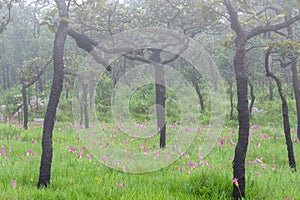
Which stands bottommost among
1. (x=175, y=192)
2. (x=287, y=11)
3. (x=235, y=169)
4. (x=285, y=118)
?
(x=175, y=192)

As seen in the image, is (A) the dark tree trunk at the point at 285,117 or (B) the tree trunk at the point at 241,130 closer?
(B) the tree trunk at the point at 241,130

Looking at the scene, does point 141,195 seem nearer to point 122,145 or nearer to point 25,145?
point 122,145

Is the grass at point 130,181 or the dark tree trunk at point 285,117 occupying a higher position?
the dark tree trunk at point 285,117

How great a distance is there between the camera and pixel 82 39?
15.4ft

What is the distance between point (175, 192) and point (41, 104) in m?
20.5

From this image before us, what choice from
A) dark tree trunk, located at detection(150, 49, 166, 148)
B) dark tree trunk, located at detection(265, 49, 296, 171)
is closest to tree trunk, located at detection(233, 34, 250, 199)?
dark tree trunk, located at detection(265, 49, 296, 171)

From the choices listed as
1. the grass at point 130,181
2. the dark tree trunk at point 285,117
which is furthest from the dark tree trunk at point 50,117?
the dark tree trunk at point 285,117

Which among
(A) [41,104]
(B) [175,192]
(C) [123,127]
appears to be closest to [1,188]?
(B) [175,192]

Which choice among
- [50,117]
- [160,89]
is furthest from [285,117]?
[50,117]

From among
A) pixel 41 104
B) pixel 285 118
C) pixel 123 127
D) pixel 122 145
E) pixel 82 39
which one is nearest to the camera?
pixel 82 39

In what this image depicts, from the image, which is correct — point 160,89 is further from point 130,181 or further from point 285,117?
point 130,181

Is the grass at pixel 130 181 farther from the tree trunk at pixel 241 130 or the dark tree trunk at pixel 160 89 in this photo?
the dark tree trunk at pixel 160 89

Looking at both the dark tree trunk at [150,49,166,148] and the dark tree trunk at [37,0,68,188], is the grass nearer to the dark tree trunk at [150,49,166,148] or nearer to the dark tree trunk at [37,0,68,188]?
the dark tree trunk at [37,0,68,188]

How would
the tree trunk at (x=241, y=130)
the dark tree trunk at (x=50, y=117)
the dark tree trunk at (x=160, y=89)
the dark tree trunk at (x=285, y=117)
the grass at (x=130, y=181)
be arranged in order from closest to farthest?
1. the tree trunk at (x=241, y=130)
2. the grass at (x=130, y=181)
3. the dark tree trunk at (x=50, y=117)
4. the dark tree trunk at (x=285, y=117)
5. the dark tree trunk at (x=160, y=89)
